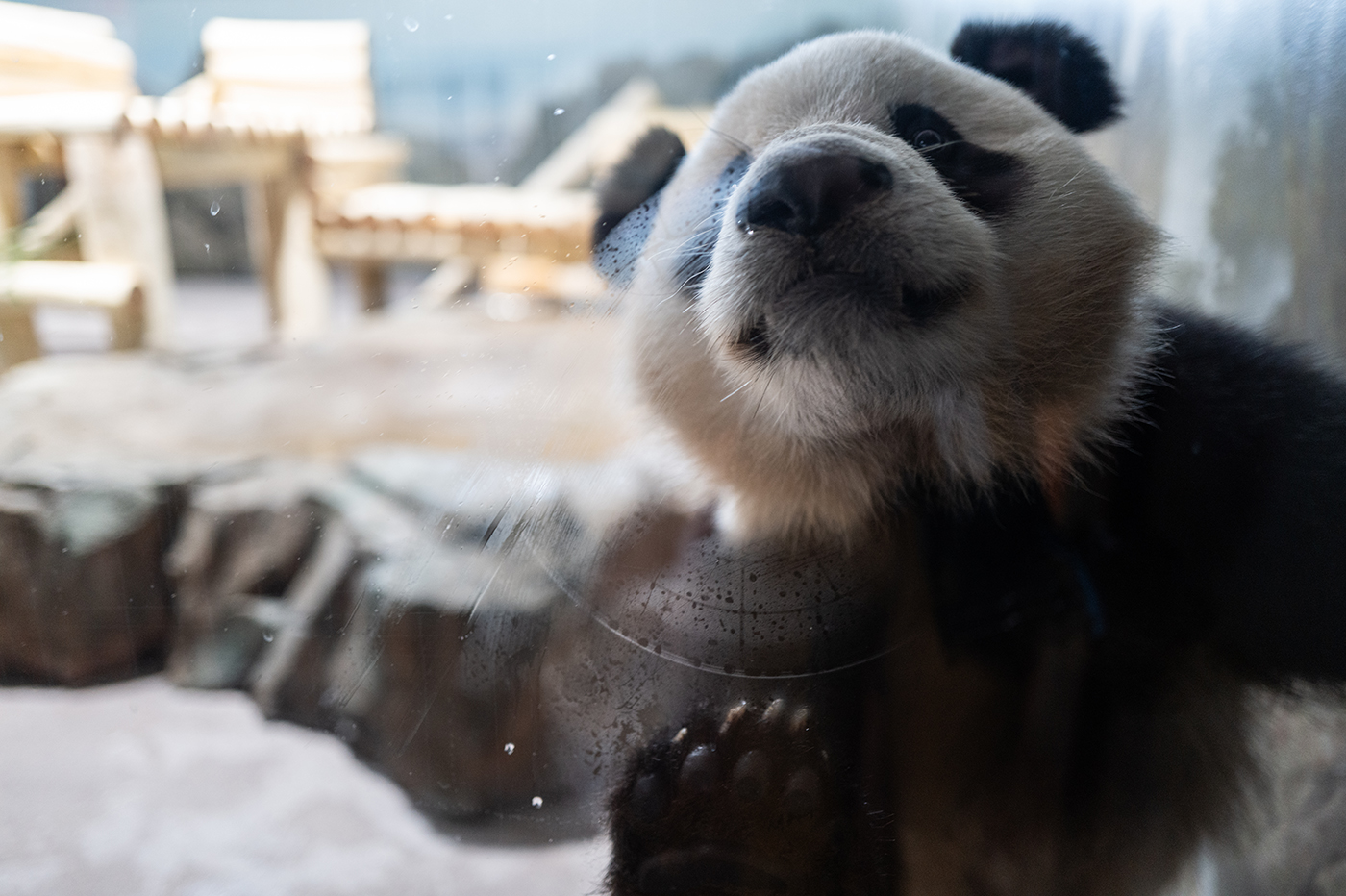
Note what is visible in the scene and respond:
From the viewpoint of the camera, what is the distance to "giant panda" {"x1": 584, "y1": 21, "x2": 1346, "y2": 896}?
2.50 feet

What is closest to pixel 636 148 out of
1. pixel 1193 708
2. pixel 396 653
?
pixel 396 653

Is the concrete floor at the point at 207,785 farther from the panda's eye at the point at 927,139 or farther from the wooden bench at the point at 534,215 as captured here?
the panda's eye at the point at 927,139

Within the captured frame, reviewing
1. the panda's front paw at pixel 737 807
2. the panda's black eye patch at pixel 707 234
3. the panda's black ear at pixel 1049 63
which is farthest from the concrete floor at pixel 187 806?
the panda's black ear at pixel 1049 63

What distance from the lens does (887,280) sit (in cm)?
73

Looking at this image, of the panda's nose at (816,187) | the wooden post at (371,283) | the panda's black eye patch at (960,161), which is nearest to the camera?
the panda's nose at (816,187)

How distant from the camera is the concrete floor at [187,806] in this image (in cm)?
92

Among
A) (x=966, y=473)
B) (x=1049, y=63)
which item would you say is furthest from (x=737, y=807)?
(x=1049, y=63)

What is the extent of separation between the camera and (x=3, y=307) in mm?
884

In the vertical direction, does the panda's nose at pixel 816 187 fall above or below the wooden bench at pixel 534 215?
above

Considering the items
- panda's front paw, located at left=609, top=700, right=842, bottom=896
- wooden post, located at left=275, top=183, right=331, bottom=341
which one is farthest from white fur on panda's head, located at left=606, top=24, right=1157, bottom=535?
wooden post, located at left=275, top=183, right=331, bottom=341

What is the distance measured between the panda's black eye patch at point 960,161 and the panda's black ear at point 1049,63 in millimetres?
99

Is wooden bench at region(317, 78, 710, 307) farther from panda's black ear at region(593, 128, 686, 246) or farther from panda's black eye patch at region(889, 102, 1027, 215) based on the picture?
panda's black eye patch at region(889, 102, 1027, 215)

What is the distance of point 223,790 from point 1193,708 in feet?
3.65

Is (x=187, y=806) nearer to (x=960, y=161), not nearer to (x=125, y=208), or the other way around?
(x=125, y=208)
